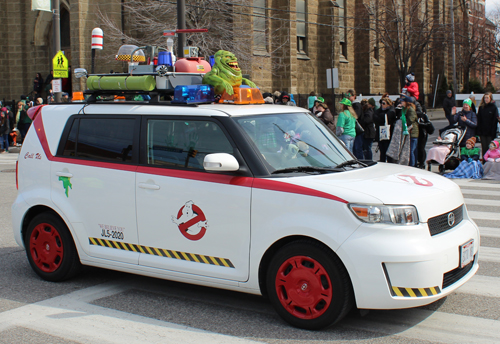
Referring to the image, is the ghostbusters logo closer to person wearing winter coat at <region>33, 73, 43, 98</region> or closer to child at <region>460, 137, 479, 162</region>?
child at <region>460, 137, 479, 162</region>

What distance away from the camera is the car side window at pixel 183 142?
5.01 meters

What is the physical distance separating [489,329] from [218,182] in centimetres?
236

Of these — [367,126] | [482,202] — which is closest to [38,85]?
[367,126]

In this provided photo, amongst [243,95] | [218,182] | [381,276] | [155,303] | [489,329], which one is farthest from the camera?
[243,95]

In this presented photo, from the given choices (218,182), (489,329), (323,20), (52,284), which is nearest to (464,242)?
(489,329)

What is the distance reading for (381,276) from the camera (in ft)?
13.7

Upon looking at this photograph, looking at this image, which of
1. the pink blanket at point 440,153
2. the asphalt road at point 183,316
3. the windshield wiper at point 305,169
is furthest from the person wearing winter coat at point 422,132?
the windshield wiper at point 305,169

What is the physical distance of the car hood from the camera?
14.2 feet

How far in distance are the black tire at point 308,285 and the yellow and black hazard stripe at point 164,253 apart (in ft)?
1.51

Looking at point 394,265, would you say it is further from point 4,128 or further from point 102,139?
point 4,128

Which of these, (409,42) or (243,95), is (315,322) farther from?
(409,42)

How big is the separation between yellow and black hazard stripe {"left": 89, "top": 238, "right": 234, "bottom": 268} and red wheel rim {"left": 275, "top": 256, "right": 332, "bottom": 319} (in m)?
0.48

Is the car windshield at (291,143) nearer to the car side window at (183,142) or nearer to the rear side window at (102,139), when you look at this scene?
the car side window at (183,142)

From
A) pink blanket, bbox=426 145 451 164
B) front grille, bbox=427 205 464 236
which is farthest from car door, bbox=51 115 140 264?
pink blanket, bbox=426 145 451 164
